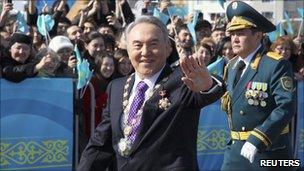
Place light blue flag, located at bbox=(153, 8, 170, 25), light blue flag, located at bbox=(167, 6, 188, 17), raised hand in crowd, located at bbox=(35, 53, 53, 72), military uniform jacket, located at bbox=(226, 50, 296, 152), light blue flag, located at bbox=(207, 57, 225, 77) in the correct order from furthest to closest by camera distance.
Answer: light blue flag, located at bbox=(167, 6, 188, 17) < light blue flag, located at bbox=(153, 8, 170, 25) < light blue flag, located at bbox=(207, 57, 225, 77) < raised hand in crowd, located at bbox=(35, 53, 53, 72) < military uniform jacket, located at bbox=(226, 50, 296, 152)

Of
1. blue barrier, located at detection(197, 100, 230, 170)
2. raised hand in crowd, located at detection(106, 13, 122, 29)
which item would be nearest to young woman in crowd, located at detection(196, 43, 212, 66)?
blue barrier, located at detection(197, 100, 230, 170)

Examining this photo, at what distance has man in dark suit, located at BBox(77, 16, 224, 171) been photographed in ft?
9.83

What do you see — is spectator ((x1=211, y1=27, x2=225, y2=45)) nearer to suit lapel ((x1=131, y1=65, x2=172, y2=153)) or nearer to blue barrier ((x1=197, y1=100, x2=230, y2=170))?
blue barrier ((x1=197, y1=100, x2=230, y2=170))

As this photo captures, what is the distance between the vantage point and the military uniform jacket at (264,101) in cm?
414

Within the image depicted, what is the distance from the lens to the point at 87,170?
3227 millimetres

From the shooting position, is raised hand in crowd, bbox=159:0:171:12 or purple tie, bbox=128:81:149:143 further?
raised hand in crowd, bbox=159:0:171:12

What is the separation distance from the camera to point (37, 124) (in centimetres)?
584

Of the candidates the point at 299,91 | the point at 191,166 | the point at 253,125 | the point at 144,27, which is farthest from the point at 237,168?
the point at 299,91

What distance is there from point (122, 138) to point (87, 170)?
0.90ft

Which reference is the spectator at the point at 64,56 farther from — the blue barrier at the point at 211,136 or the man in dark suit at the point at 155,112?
the man in dark suit at the point at 155,112

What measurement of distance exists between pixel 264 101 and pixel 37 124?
246 centimetres

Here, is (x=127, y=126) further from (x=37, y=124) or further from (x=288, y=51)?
(x=288, y=51)

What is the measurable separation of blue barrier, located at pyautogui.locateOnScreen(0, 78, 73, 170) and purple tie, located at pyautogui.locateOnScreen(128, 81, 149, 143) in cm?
279

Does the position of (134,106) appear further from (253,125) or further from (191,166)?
(253,125)
